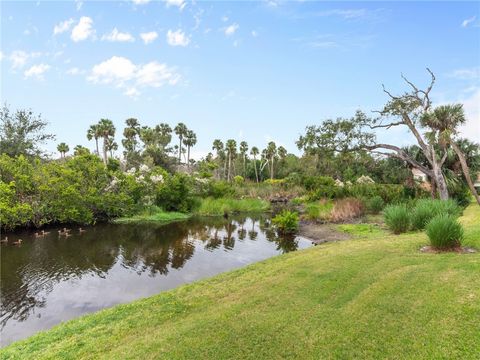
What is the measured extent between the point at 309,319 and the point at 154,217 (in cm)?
2246

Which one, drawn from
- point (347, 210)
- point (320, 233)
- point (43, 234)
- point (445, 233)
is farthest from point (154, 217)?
point (445, 233)

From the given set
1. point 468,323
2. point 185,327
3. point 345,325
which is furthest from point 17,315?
point 468,323

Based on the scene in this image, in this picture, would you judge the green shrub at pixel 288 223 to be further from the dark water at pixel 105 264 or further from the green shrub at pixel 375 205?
the green shrub at pixel 375 205

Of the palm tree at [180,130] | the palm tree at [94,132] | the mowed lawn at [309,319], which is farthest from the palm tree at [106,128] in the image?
the mowed lawn at [309,319]

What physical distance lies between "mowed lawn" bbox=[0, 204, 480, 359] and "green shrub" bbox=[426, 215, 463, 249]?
2.43ft

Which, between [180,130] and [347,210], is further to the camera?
[180,130]

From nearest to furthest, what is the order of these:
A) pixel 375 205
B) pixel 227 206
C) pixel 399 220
Answer: pixel 399 220 → pixel 375 205 → pixel 227 206

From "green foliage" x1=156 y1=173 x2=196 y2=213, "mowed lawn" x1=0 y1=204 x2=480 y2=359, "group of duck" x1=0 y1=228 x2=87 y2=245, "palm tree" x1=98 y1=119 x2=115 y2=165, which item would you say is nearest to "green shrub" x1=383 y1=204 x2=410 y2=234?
"mowed lawn" x1=0 y1=204 x2=480 y2=359

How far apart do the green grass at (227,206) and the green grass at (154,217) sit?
2.22 metres

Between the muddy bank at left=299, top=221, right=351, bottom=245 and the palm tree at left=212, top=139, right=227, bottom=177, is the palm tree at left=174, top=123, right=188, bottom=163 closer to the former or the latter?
the palm tree at left=212, top=139, right=227, bottom=177

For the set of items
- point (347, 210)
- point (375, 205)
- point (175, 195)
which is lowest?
point (347, 210)

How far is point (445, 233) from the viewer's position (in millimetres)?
8852

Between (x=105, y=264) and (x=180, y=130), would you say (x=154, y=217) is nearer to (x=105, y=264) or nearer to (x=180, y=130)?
(x=105, y=264)

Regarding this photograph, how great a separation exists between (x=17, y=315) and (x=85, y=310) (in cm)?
174
